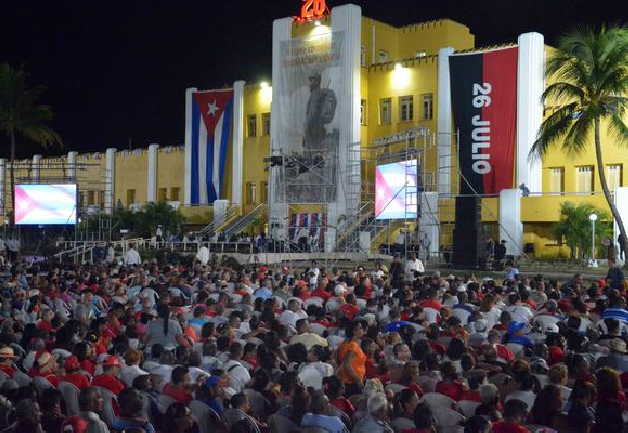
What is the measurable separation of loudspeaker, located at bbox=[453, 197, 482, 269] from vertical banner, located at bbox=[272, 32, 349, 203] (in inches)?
490

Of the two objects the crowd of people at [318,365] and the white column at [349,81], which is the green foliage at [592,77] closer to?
the crowd of people at [318,365]

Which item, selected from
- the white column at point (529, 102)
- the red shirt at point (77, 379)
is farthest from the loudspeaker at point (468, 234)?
the red shirt at point (77, 379)

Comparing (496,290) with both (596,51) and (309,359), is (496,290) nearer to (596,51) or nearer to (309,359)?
(309,359)

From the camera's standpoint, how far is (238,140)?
46.9 m

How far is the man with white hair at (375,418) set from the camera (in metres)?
6.16

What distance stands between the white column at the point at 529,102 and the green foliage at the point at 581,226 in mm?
3446

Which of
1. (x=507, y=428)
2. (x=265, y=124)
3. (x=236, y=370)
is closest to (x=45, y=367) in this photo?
(x=236, y=370)

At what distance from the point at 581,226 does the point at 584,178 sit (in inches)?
175

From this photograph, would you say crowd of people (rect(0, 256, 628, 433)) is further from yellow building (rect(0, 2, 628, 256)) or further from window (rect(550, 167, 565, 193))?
window (rect(550, 167, 565, 193))

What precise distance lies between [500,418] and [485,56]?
107ft

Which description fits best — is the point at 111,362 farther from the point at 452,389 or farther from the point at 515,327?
the point at 515,327

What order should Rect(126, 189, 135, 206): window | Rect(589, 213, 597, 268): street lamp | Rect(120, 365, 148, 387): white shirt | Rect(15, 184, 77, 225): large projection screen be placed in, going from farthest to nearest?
Rect(126, 189, 135, 206): window → Rect(15, 184, 77, 225): large projection screen → Rect(589, 213, 597, 268): street lamp → Rect(120, 365, 148, 387): white shirt

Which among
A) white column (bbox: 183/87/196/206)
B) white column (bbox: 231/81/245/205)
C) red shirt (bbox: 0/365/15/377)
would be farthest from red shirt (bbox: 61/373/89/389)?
white column (bbox: 183/87/196/206)

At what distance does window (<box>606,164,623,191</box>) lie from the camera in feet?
112
